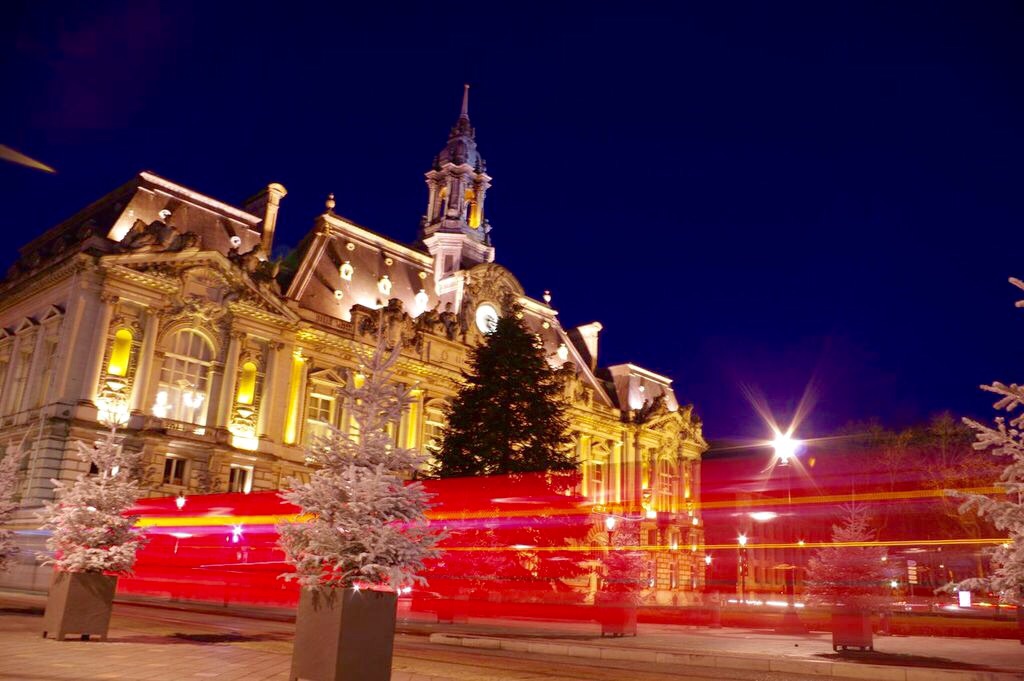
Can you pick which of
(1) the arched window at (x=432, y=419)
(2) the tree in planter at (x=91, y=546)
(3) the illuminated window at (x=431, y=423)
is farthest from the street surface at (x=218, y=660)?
(1) the arched window at (x=432, y=419)

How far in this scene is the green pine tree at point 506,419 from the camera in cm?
3253

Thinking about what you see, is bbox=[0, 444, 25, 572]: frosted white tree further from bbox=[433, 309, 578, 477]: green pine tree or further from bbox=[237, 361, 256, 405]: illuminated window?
bbox=[237, 361, 256, 405]: illuminated window

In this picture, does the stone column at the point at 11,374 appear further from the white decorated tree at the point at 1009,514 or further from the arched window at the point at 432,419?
the white decorated tree at the point at 1009,514

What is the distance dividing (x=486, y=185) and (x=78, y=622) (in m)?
55.5

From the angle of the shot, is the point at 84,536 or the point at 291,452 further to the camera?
the point at 291,452

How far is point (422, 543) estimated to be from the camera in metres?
10.4

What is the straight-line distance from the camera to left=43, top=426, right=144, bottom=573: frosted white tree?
543 inches

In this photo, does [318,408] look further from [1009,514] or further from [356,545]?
[1009,514]

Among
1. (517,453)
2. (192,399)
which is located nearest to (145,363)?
(192,399)

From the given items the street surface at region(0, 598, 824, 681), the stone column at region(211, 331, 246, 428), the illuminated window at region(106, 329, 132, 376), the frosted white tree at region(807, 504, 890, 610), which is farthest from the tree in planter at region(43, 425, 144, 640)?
the stone column at region(211, 331, 246, 428)

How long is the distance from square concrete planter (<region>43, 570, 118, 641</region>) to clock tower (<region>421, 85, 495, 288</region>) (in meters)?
45.3

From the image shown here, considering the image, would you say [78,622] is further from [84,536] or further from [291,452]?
[291,452]

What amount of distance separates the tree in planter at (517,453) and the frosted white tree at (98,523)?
16216 millimetres

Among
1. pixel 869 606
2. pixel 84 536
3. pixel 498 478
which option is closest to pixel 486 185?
pixel 498 478
